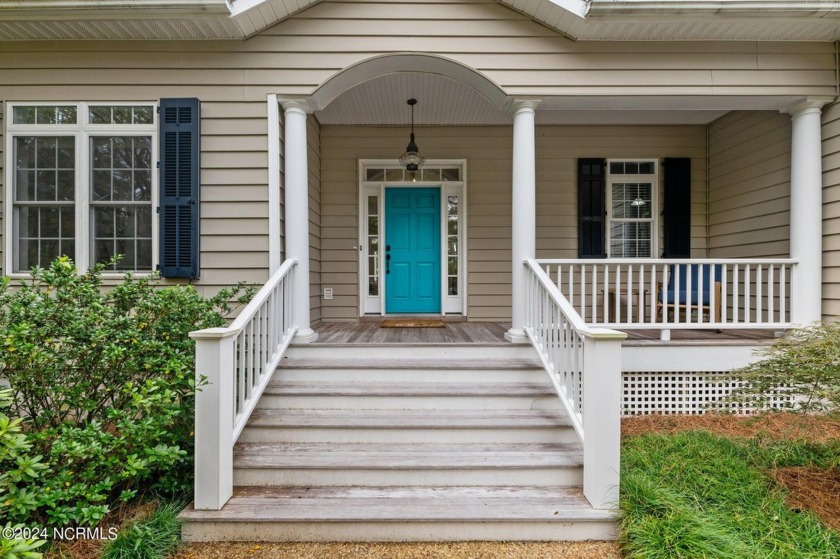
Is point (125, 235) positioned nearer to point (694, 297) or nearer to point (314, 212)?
point (314, 212)

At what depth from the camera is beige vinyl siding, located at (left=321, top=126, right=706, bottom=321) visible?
5418 mm

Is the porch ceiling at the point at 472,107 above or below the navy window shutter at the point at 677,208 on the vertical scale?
above

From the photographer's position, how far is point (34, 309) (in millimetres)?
2414

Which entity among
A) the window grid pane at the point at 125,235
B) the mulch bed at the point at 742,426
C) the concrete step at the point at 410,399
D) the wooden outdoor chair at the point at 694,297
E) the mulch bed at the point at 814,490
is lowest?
the mulch bed at the point at 814,490

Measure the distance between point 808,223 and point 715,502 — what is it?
282 cm

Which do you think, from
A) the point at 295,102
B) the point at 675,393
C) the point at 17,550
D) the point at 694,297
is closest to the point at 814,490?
the point at 675,393

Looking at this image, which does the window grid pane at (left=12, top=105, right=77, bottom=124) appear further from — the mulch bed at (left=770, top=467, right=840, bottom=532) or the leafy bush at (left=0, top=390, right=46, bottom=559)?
the mulch bed at (left=770, top=467, right=840, bottom=532)

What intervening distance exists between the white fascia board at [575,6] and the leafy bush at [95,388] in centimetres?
372

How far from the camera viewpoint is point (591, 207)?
5363 millimetres

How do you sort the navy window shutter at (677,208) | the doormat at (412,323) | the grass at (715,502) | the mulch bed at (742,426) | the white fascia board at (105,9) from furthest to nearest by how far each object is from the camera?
the navy window shutter at (677,208) < the doormat at (412,323) < the white fascia board at (105,9) < the mulch bed at (742,426) < the grass at (715,502)

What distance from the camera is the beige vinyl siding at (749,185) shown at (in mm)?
4375

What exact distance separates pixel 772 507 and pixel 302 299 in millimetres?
3430

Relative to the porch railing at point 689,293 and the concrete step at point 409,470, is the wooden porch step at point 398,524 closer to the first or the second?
the concrete step at point 409,470

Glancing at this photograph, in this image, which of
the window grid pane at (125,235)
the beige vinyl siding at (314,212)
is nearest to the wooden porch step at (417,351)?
the beige vinyl siding at (314,212)
